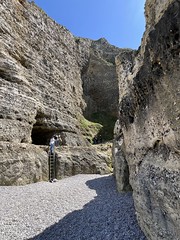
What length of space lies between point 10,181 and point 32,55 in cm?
945

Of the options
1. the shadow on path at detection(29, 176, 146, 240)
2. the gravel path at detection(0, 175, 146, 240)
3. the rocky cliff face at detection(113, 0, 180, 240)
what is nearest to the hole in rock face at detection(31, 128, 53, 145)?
the gravel path at detection(0, 175, 146, 240)

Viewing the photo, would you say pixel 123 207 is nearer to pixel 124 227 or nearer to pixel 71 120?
pixel 124 227

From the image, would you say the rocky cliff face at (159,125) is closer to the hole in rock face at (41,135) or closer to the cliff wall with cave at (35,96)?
the cliff wall with cave at (35,96)

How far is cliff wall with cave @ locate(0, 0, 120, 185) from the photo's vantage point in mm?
10664

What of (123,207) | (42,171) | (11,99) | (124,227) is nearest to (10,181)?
(42,171)

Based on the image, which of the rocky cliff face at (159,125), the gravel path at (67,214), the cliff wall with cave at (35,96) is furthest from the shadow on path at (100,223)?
the cliff wall with cave at (35,96)

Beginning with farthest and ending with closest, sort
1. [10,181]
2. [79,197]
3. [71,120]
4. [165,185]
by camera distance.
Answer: [71,120] < [10,181] < [79,197] < [165,185]

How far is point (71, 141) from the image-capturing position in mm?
16016

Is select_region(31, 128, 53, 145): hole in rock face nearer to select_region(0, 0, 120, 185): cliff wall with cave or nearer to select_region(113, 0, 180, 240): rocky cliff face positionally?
select_region(0, 0, 120, 185): cliff wall with cave

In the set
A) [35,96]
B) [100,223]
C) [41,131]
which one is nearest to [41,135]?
[41,131]

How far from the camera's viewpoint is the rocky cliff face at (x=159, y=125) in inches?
111

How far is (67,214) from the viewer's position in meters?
6.32

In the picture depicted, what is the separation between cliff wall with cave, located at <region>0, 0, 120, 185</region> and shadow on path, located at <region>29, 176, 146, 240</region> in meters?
4.65

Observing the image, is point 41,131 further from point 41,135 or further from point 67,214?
point 67,214
